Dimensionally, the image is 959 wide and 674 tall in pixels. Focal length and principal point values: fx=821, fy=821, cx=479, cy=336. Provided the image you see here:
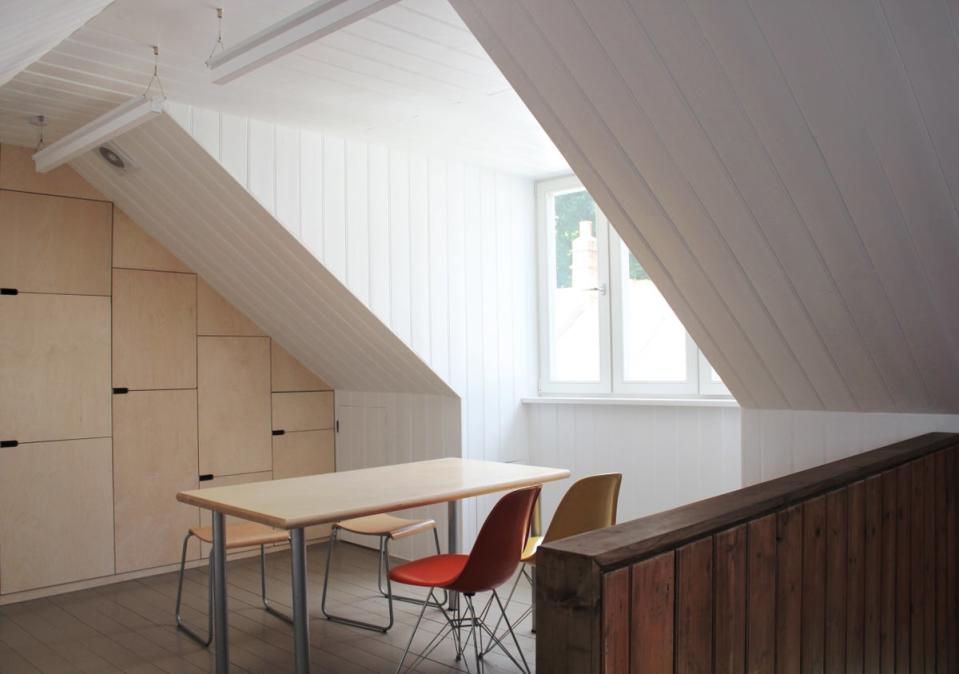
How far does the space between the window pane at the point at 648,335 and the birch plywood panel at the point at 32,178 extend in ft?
12.1

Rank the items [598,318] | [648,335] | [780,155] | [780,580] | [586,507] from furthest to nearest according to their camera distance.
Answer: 1. [598,318]
2. [648,335]
3. [586,507]
4. [780,155]
5. [780,580]

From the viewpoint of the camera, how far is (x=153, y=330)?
5750mm

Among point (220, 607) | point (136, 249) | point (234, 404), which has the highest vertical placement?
point (136, 249)

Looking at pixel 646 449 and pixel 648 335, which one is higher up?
pixel 648 335

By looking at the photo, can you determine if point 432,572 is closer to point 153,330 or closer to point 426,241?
point 426,241

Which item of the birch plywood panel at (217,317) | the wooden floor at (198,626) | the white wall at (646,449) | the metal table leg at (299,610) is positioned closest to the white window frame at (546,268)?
the white wall at (646,449)

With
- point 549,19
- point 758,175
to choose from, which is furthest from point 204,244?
point 758,175

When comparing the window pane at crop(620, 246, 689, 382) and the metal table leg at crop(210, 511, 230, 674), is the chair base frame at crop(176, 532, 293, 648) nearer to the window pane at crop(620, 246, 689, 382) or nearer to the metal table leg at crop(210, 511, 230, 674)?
the metal table leg at crop(210, 511, 230, 674)

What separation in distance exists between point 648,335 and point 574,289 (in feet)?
2.31

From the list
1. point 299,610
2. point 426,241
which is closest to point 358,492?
point 299,610

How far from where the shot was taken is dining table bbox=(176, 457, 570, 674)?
317cm

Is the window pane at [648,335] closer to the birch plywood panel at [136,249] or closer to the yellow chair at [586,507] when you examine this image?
the yellow chair at [586,507]

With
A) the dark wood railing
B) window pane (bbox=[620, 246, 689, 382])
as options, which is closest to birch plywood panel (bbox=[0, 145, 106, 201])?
window pane (bbox=[620, 246, 689, 382])

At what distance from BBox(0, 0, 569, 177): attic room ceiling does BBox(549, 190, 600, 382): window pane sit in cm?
95
